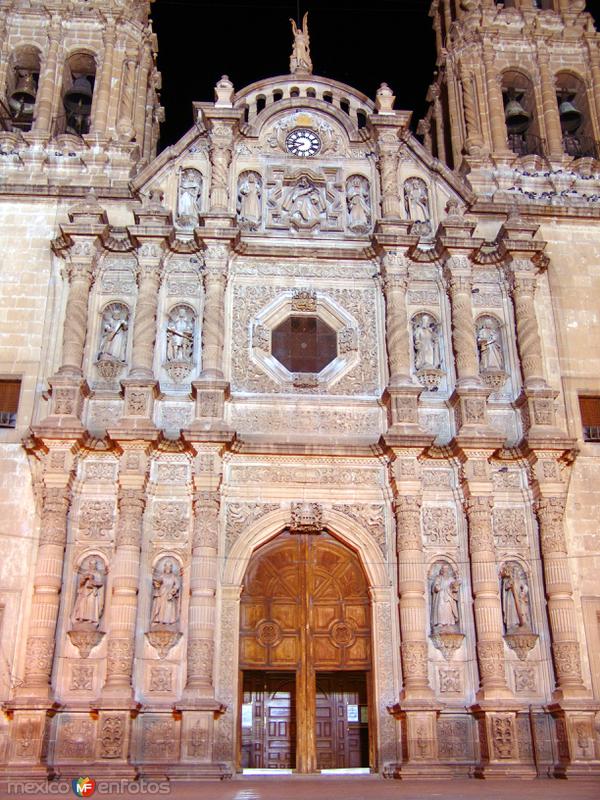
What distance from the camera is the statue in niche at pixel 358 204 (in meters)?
16.9

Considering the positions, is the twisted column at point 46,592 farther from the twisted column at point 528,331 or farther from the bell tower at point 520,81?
the bell tower at point 520,81

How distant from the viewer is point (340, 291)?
642 inches

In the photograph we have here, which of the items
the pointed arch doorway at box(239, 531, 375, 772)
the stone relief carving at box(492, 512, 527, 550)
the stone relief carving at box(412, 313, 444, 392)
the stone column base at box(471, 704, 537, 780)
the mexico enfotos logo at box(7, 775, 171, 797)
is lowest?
the mexico enfotos logo at box(7, 775, 171, 797)

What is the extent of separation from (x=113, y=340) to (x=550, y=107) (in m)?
10.9

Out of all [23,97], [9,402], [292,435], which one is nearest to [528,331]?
[292,435]

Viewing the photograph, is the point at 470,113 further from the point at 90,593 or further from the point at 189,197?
the point at 90,593

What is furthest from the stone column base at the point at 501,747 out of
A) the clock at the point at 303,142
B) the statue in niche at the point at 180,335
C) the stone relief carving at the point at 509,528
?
the clock at the point at 303,142

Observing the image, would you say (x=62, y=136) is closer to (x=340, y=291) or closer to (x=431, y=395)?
(x=340, y=291)

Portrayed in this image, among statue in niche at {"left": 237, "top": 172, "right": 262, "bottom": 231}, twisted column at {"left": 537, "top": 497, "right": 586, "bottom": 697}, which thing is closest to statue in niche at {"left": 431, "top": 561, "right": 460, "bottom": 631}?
twisted column at {"left": 537, "top": 497, "right": 586, "bottom": 697}

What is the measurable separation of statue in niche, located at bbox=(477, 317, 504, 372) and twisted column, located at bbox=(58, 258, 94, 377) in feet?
23.8

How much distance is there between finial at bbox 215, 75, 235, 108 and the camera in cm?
1739

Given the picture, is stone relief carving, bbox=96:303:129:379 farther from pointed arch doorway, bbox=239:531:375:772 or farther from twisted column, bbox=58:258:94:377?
pointed arch doorway, bbox=239:531:375:772

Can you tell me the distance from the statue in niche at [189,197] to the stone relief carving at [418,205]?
4178mm

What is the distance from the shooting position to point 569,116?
19.8 meters
